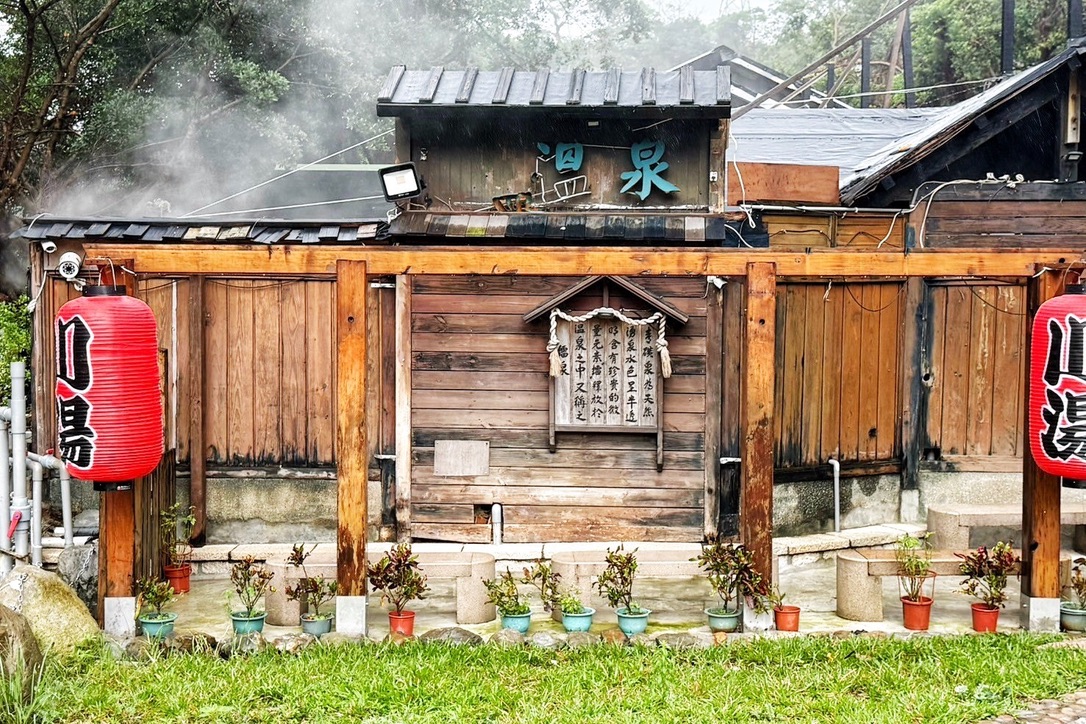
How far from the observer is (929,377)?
11.8 m

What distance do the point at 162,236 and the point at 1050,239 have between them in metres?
9.91

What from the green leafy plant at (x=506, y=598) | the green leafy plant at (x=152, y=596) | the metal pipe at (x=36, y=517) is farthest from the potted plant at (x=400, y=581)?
the metal pipe at (x=36, y=517)

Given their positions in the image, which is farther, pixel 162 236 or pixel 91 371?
pixel 162 236

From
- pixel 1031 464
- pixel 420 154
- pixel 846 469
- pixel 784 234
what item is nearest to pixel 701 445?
pixel 846 469

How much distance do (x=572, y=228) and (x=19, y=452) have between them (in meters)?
5.60

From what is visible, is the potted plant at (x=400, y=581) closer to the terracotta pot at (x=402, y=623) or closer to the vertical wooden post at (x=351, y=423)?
the terracotta pot at (x=402, y=623)

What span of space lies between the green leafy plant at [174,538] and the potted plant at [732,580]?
4.95m

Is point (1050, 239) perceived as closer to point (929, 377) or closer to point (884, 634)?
point (929, 377)

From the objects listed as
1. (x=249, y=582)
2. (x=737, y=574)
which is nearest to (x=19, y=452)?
(x=249, y=582)

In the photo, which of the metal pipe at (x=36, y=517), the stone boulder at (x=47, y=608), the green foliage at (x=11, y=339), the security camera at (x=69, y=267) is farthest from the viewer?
the green foliage at (x=11, y=339)

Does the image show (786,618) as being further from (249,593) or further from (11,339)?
(11,339)

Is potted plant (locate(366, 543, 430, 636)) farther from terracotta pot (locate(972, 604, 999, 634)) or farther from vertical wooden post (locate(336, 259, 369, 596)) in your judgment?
terracotta pot (locate(972, 604, 999, 634))

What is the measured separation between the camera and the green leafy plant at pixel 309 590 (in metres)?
7.84

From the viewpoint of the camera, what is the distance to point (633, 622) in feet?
25.8
